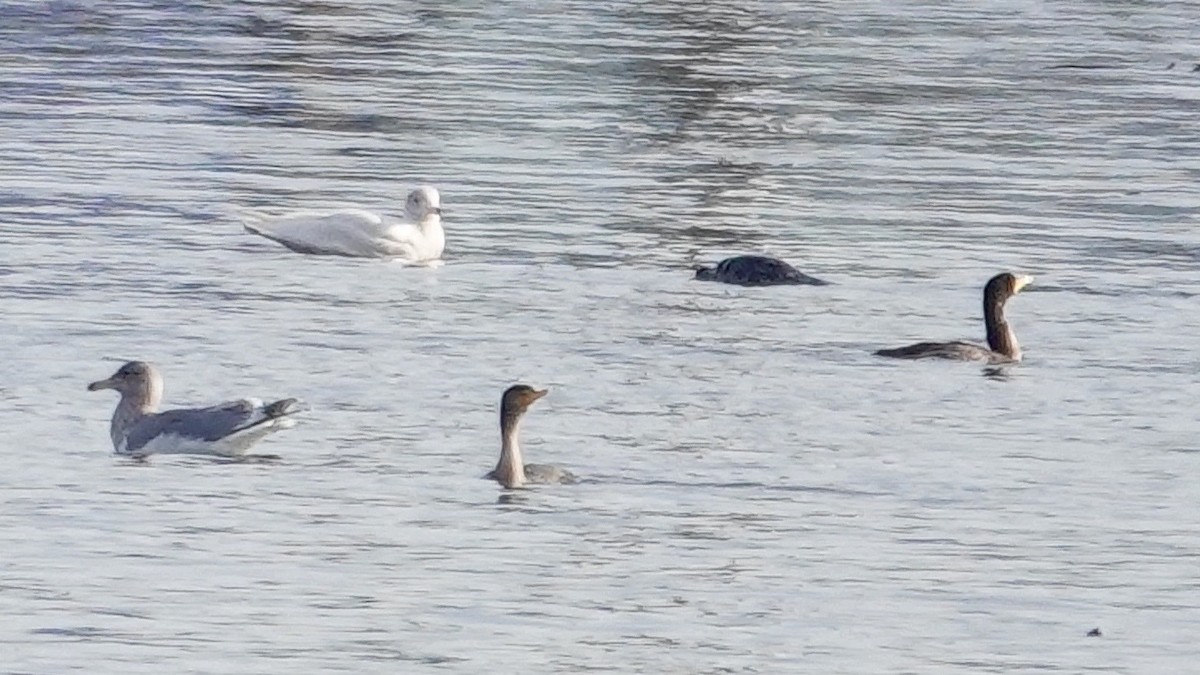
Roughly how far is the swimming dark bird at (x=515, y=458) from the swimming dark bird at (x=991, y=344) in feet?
15.7

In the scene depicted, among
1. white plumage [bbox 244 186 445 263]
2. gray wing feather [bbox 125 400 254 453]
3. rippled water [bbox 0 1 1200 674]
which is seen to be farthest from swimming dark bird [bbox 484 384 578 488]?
white plumage [bbox 244 186 445 263]

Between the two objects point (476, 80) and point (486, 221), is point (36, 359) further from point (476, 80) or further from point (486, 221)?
point (476, 80)

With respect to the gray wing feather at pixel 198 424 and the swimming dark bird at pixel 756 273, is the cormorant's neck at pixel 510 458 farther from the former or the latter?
the swimming dark bird at pixel 756 273

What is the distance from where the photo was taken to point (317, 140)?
124ft

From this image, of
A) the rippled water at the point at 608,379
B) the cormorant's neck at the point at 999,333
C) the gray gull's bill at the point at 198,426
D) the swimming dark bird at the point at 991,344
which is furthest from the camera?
the cormorant's neck at the point at 999,333

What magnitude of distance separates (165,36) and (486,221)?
71.1 ft

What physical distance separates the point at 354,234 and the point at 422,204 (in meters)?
0.66

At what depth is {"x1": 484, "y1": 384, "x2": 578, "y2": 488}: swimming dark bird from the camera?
18.5m

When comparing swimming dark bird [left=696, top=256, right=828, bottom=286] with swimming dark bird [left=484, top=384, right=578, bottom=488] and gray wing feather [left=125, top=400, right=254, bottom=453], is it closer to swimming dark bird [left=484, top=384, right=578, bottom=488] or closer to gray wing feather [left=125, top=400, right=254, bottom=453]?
swimming dark bird [left=484, top=384, right=578, bottom=488]

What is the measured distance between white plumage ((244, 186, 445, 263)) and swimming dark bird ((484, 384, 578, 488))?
888 cm

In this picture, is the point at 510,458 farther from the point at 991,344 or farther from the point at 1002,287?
the point at 1002,287

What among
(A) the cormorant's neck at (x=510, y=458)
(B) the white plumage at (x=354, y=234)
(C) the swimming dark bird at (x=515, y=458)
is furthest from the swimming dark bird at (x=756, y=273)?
(A) the cormorant's neck at (x=510, y=458)

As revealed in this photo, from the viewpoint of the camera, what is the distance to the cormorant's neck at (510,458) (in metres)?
18.5

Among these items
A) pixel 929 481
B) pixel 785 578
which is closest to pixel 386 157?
pixel 929 481
